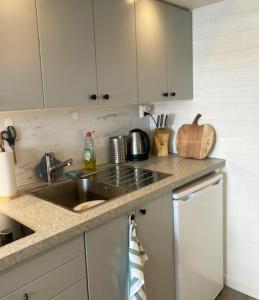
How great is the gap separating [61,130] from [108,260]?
2.92 ft

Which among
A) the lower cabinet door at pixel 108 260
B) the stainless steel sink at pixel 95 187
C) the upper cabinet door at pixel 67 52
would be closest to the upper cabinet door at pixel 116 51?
the upper cabinet door at pixel 67 52

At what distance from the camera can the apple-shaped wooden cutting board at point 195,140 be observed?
2100mm

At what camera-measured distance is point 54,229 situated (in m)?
1.07

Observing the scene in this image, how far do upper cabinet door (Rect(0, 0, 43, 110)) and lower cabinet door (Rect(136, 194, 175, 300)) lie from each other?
2.51ft

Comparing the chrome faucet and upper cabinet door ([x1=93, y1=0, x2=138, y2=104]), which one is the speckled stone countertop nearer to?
the chrome faucet

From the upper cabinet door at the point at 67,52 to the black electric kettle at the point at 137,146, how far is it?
2.28 ft

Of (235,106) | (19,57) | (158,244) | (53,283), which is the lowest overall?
(158,244)

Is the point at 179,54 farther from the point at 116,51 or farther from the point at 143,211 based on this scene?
the point at 143,211

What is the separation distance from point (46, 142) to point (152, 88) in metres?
0.77

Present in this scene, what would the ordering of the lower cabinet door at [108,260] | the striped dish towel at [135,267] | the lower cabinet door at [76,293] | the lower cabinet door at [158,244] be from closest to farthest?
the lower cabinet door at [76,293], the lower cabinet door at [108,260], the striped dish towel at [135,267], the lower cabinet door at [158,244]

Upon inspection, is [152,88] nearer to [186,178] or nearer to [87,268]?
[186,178]

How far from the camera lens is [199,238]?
1.81 m

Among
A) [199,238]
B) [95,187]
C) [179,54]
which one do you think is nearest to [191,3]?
[179,54]

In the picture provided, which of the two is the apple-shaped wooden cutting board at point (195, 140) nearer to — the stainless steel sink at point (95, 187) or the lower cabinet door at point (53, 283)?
the stainless steel sink at point (95, 187)
